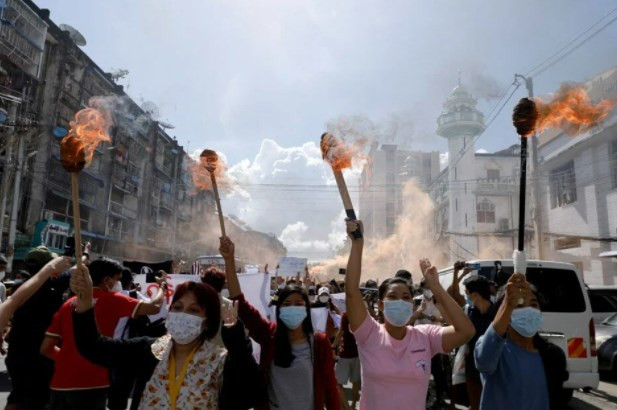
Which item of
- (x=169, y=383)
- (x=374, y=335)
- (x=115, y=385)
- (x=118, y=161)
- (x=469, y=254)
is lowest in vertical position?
(x=115, y=385)

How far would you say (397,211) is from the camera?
73.1 meters

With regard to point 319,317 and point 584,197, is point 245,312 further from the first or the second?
point 584,197

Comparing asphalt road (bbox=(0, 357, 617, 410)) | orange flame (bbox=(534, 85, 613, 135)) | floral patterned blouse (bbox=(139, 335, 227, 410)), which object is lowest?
asphalt road (bbox=(0, 357, 617, 410))

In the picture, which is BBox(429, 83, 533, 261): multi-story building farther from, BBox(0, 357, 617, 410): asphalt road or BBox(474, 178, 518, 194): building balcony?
BBox(0, 357, 617, 410): asphalt road

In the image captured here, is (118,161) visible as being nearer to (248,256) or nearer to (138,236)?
(138,236)

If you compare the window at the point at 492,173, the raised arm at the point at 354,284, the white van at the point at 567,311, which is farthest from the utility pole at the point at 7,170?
the window at the point at 492,173

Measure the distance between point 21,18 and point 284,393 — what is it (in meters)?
28.1

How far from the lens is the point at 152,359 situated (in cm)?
256

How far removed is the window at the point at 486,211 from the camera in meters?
47.1

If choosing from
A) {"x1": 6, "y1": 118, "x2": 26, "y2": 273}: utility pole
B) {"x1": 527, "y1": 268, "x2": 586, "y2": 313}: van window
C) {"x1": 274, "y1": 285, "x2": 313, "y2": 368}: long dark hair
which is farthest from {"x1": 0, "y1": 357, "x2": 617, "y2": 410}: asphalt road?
{"x1": 6, "y1": 118, "x2": 26, "y2": 273}: utility pole

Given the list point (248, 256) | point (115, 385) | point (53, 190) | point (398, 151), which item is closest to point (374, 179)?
point (398, 151)

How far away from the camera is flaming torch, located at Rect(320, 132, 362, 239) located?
10.2ft

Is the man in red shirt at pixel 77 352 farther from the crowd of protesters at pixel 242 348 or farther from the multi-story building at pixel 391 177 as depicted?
the multi-story building at pixel 391 177

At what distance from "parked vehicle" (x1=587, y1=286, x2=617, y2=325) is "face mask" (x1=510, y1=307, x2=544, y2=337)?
35.5ft
